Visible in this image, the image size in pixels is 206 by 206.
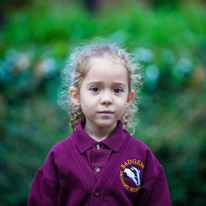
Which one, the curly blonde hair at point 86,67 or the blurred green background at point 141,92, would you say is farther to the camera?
the blurred green background at point 141,92

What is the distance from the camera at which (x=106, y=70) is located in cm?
216

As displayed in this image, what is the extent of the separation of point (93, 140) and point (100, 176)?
0.25 m

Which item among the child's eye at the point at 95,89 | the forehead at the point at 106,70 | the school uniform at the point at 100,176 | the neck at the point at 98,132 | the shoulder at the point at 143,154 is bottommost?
the school uniform at the point at 100,176

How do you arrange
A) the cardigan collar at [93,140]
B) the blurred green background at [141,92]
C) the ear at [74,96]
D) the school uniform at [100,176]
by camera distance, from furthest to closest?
the blurred green background at [141,92] → the ear at [74,96] → the cardigan collar at [93,140] → the school uniform at [100,176]

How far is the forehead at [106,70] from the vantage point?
84.9 inches

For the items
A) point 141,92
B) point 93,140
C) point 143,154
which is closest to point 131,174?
point 143,154

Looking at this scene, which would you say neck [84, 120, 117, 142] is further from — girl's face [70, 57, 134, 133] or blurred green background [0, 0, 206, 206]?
blurred green background [0, 0, 206, 206]

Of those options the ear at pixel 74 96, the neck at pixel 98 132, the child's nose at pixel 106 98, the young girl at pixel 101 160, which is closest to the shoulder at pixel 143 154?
the young girl at pixel 101 160

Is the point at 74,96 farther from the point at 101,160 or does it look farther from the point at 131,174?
the point at 131,174

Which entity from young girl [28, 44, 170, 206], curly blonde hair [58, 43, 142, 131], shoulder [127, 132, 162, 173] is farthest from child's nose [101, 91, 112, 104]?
shoulder [127, 132, 162, 173]

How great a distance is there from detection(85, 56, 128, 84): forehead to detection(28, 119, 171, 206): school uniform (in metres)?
0.37

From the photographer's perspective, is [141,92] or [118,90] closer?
[118,90]

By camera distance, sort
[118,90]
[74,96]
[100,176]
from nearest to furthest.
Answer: [100,176]
[118,90]
[74,96]

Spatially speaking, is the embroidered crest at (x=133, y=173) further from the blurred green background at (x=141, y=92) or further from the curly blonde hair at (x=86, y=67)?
the blurred green background at (x=141, y=92)
